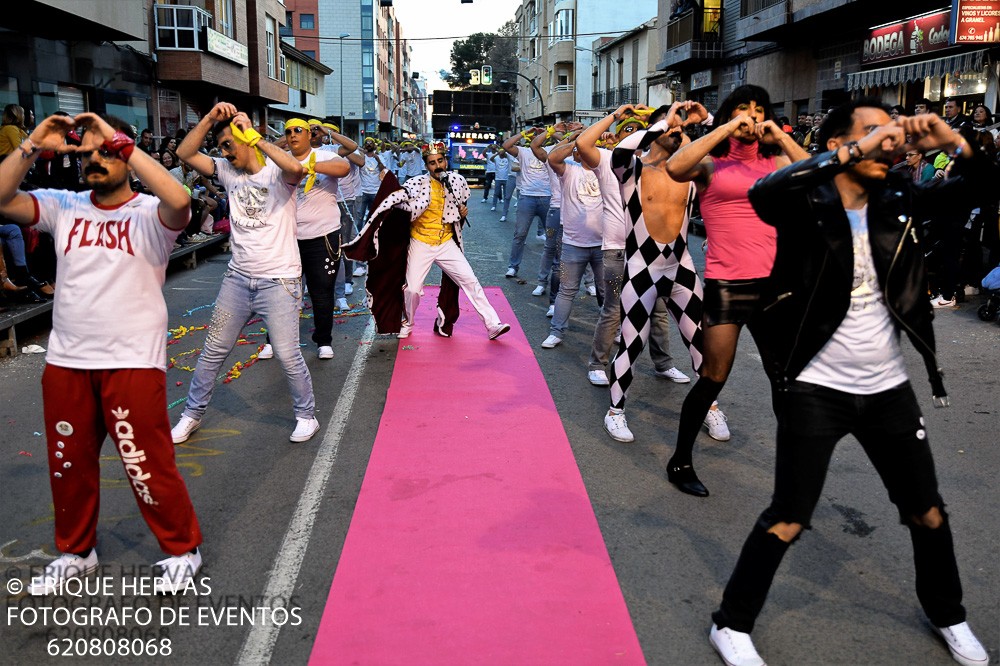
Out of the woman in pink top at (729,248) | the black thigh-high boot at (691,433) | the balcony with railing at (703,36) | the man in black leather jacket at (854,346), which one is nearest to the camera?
the man in black leather jacket at (854,346)

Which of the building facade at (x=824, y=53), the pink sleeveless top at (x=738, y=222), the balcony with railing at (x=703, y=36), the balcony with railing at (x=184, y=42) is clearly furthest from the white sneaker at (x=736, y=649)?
the balcony with railing at (x=703, y=36)

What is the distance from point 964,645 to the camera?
320 cm

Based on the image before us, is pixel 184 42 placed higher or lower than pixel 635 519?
higher

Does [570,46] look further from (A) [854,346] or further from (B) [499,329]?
(A) [854,346]

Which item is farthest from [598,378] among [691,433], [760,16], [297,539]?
[760,16]

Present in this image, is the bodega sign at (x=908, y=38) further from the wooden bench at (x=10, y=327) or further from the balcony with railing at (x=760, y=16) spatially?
the wooden bench at (x=10, y=327)

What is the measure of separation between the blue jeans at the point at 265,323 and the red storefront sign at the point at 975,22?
14.3m

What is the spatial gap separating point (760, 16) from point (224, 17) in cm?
1734

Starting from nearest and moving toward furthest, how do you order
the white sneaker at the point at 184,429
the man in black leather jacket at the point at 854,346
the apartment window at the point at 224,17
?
the man in black leather jacket at the point at 854,346 → the white sneaker at the point at 184,429 → the apartment window at the point at 224,17

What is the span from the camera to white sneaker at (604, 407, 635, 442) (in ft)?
18.9

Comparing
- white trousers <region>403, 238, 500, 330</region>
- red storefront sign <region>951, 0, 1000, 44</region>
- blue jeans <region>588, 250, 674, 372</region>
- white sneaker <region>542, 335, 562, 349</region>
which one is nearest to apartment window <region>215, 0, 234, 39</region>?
red storefront sign <region>951, 0, 1000, 44</region>

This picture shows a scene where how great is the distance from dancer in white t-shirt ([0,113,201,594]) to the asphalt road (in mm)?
512

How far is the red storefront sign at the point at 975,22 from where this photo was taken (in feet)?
50.4

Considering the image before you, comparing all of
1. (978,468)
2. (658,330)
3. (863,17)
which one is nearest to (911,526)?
(978,468)
